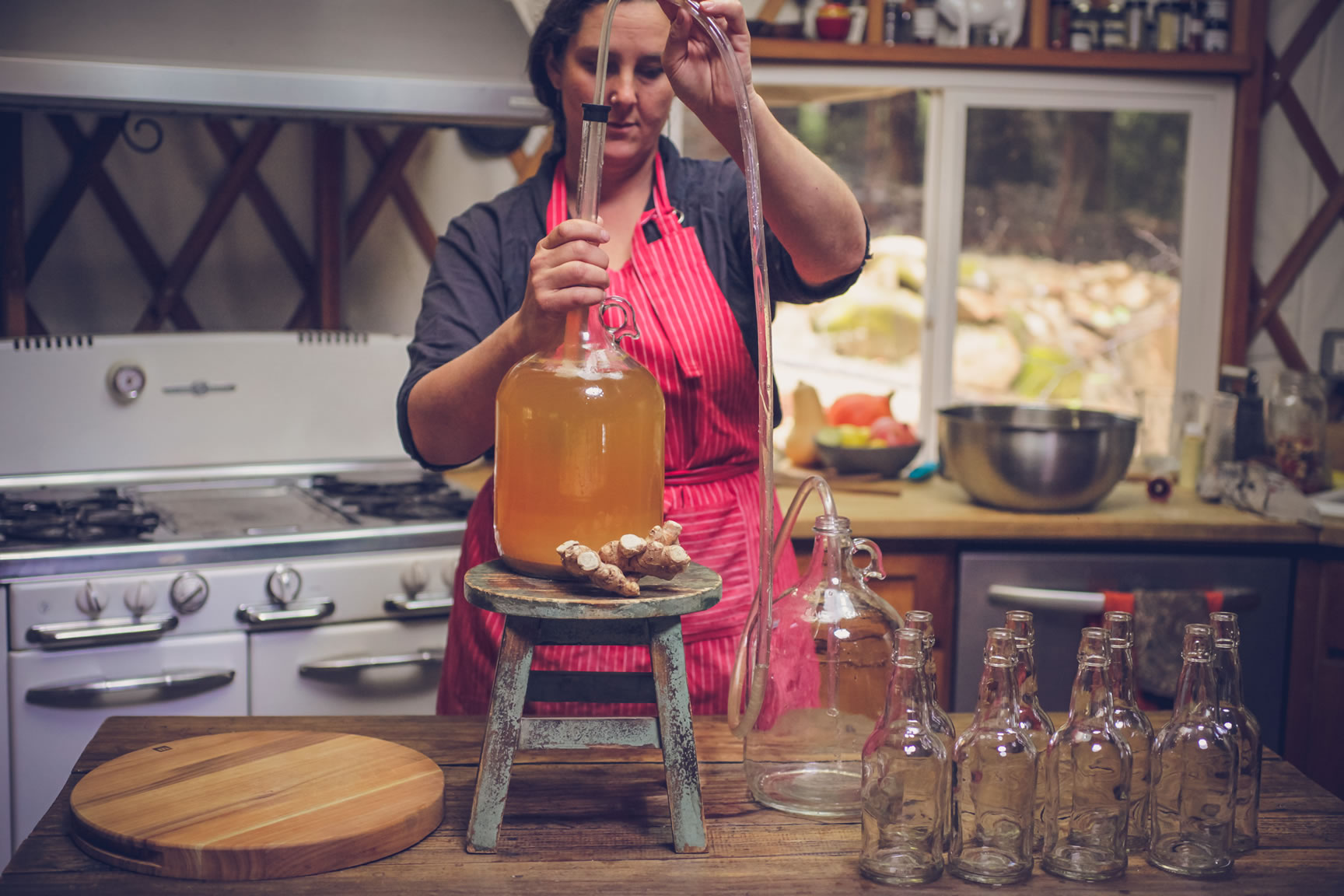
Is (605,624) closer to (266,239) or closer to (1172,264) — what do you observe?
(266,239)

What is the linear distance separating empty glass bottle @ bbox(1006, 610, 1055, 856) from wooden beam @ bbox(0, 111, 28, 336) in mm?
1954

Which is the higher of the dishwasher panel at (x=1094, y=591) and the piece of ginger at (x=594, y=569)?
the piece of ginger at (x=594, y=569)

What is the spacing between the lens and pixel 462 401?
1.03 metres

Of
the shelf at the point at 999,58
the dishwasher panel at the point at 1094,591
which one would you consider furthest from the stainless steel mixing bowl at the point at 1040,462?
the shelf at the point at 999,58

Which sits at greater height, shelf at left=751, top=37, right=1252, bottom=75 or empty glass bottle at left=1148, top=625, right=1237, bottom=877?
shelf at left=751, top=37, right=1252, bottom=75

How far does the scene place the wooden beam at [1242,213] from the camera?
97.2 inches

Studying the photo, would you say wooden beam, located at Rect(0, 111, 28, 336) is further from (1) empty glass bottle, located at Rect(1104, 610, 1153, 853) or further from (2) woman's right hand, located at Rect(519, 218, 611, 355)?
(1) empty glass bottle, located at Rect(1104, 610, 1153, 853)

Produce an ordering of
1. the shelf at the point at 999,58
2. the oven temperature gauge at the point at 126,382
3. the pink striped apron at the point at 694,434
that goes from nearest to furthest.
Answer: the pink striped apron at the point at 694,434
the oven temperature gauge at the point at 126,382
the shelf at the point at 999,58

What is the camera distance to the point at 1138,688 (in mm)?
1932

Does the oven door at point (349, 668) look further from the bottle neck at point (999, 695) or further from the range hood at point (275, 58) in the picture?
the bottle neck at point (999, 695)

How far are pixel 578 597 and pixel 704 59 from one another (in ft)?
1.33

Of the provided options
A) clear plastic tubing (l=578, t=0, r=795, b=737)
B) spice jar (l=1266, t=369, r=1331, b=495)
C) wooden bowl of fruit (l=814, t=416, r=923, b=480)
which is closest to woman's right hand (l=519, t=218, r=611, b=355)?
clear plastic tubing (l=578, t=0, r=795, b=737)

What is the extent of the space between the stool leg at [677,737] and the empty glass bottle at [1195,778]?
0.30m

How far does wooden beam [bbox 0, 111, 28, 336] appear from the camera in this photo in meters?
2.15
